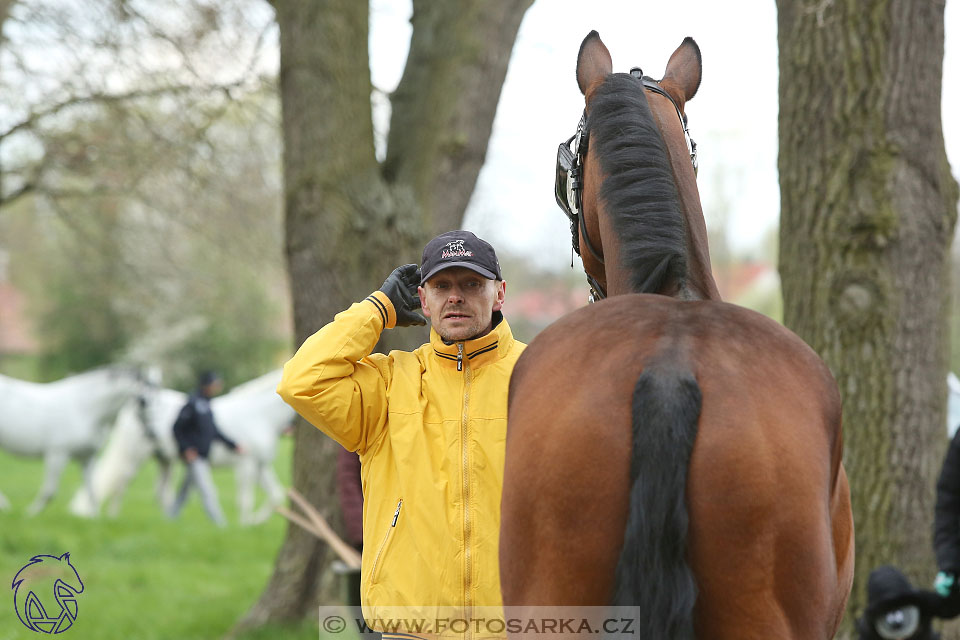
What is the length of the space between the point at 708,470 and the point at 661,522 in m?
0.14


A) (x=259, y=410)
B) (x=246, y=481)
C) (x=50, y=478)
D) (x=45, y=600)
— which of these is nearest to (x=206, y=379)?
(x=259, y=410)

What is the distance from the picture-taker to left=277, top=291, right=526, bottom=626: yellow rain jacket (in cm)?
241

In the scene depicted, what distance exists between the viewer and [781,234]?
4.50m

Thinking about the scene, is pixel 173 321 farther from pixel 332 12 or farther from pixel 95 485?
pixel 332 12

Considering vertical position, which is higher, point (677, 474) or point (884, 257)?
point (884, 257)

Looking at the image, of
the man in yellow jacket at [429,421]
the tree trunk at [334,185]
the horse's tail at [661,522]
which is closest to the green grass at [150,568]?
the tree trunk at [334,185]

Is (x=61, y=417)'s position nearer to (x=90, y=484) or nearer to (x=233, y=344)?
(x=90, y=484)

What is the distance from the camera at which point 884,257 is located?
164 inches

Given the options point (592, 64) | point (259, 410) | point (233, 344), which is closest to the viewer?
point (592, 64)

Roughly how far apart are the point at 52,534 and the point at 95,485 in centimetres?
399

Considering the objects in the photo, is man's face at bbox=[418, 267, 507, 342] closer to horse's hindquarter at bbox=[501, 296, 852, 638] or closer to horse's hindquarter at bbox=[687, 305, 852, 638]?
horse's hindquarter at bbox=[501, 296, 852, 638]

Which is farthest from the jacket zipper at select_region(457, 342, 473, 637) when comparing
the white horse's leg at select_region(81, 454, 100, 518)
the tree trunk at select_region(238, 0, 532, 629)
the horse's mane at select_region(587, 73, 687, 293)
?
the white horse's leg at select_region(81, 454, 100, 518)

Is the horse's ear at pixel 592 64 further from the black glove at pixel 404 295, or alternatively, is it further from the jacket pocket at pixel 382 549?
the jacket pocket at pixel 382 549

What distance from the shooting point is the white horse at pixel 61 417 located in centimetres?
1176
